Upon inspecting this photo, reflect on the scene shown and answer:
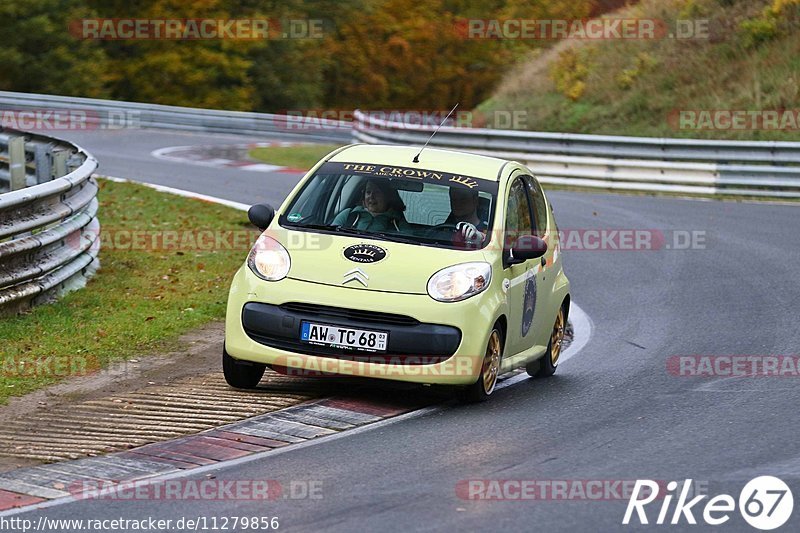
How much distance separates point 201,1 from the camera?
58.2m

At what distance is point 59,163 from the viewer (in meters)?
15.4

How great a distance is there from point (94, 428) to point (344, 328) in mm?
1669

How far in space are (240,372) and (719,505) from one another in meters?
3.64

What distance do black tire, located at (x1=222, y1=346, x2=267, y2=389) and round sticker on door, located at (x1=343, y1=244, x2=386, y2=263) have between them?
948 mm

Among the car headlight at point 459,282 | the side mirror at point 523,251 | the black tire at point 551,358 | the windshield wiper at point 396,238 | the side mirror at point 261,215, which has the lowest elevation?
the black tire at point 551,358

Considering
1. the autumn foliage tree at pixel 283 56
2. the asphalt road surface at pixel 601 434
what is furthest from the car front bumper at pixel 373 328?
the autumn foliage tree at pixel 283 56

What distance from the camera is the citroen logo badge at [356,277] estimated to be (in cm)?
876

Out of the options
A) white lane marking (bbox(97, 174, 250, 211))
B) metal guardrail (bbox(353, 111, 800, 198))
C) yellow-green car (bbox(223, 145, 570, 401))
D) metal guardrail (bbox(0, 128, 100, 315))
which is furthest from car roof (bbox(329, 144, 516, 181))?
metal guardrail (bbox(353, 111, 800, 198))

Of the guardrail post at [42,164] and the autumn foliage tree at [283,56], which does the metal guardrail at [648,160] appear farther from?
the autumn foliage tree at [283,56]

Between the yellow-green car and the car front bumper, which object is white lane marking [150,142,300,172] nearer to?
the yellow-green car

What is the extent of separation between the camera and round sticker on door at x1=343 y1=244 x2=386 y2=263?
350 inches

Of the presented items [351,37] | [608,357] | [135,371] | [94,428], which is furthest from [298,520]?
[351,37]

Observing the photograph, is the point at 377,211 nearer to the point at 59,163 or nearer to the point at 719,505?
the point at 719,505

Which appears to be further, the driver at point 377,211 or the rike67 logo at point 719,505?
the driver at point 377,211
